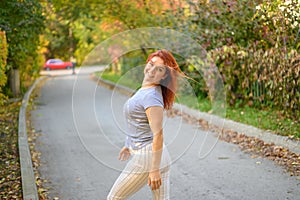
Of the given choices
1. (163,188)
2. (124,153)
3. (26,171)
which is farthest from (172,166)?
(163,188)

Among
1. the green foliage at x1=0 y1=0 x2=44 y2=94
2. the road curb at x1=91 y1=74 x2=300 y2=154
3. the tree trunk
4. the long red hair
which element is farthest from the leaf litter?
the tree trunk

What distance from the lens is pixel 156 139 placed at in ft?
10.9

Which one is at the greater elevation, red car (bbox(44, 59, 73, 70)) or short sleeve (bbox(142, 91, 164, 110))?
short sleeve (bbox(142, 91, 164, 110))

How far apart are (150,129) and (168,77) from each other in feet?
1.37

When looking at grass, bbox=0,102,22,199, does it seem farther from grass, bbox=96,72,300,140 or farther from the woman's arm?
the woman's arm

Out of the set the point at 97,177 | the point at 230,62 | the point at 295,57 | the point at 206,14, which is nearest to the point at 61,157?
the point at 97,177

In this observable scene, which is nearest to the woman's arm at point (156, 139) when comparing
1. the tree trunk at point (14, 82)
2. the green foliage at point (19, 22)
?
the green foliage at point (19, 22)

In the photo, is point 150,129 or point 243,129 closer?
point 150,129

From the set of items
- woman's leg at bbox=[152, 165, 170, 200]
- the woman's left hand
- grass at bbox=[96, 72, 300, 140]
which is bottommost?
grass at bbox=[96, 72, 300, 140]

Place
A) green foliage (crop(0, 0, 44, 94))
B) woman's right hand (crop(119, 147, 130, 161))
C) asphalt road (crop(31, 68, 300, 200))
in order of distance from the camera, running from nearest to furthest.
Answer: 1. woman's right hand (crop(119, 147, 130, 161))
2. asphalt road (crop(31, 68, 300, 200))
3. green foliage (crop(0, 0, 44, 94))

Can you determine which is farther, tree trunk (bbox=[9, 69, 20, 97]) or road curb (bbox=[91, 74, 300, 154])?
tree trunk (bbox=[9, 69, 20, 97])

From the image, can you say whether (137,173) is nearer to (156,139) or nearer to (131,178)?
(131,178)

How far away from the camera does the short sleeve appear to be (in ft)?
10.9

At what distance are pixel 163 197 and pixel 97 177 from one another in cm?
327
